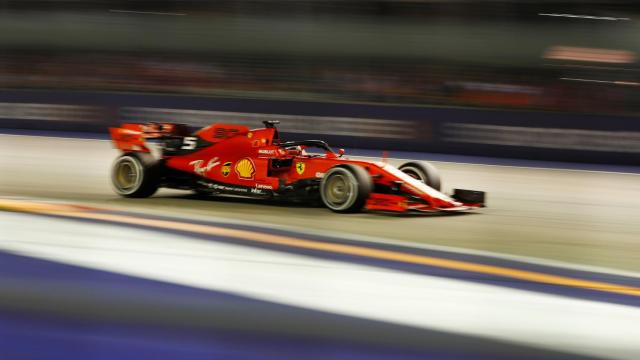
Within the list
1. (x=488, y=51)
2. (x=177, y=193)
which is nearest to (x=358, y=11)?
(x=488, y=51)

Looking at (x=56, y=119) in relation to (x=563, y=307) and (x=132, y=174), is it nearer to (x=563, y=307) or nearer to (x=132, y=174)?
(x=132, y=174)

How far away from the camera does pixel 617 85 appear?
13984 millimetres

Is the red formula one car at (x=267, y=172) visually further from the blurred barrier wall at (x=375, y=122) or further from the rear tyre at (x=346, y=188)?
the blurred barrier wall at (x=375, y=122)

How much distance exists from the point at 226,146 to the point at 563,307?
3819 millimetres

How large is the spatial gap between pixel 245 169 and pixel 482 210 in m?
2.08

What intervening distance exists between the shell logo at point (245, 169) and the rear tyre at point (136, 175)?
0.81 metres

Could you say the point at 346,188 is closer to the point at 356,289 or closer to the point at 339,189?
the point at 339,189

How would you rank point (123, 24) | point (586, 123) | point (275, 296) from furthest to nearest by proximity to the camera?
1. point (123, 24)
2. point (586, 123)
3. point (275, 296)

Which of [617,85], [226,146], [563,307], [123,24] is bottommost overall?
[563,307]

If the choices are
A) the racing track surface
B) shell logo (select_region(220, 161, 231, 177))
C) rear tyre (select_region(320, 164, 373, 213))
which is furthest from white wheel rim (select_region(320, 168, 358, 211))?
shell logo (select_region(220, 161, 231, 177))

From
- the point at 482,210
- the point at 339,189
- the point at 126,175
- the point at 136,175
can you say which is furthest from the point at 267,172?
the point at 482,210

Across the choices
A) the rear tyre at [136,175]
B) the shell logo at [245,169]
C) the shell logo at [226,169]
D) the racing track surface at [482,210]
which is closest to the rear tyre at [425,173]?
the racing track surface at [482,210]

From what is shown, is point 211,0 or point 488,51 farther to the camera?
point 211,0

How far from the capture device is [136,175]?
7527mm
